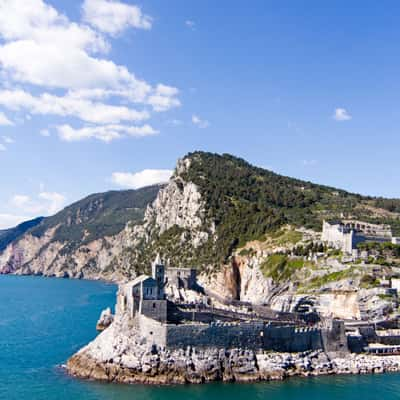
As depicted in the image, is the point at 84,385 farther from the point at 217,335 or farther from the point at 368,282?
the point at 368,282

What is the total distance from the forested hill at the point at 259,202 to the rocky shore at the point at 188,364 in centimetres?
5508

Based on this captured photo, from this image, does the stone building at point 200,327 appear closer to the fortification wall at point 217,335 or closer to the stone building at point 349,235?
the fortification wall at point 217,335

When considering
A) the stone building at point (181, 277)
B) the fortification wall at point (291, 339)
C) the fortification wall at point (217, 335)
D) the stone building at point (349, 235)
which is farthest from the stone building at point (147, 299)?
the stone building at point (349, 235)

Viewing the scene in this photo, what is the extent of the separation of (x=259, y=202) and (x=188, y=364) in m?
85.1

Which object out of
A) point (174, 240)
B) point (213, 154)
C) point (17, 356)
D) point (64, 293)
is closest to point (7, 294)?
point (64, 293)

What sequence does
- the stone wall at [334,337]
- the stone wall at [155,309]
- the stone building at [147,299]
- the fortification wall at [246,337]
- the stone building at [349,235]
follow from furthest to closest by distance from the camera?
the stone building at [349,235]
the stone wall at [334,337]
the stone building at [147,299]
the stone wall at [155,309]
the fortification wall at [246,337]

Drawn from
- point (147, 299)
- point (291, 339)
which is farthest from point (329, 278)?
point (147, 299)

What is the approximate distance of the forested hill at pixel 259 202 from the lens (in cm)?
11394

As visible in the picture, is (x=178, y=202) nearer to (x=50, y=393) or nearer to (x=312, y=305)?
(x=312, y=305)

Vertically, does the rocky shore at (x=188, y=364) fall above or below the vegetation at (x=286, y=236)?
below

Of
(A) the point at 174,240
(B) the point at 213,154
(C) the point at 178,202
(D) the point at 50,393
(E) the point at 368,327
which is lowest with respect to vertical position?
(D) the point at 50,393

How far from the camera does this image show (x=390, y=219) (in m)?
119

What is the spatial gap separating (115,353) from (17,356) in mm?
16283

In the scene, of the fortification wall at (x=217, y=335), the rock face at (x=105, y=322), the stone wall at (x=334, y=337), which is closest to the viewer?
the fortification wall at (x=217, y=335)
